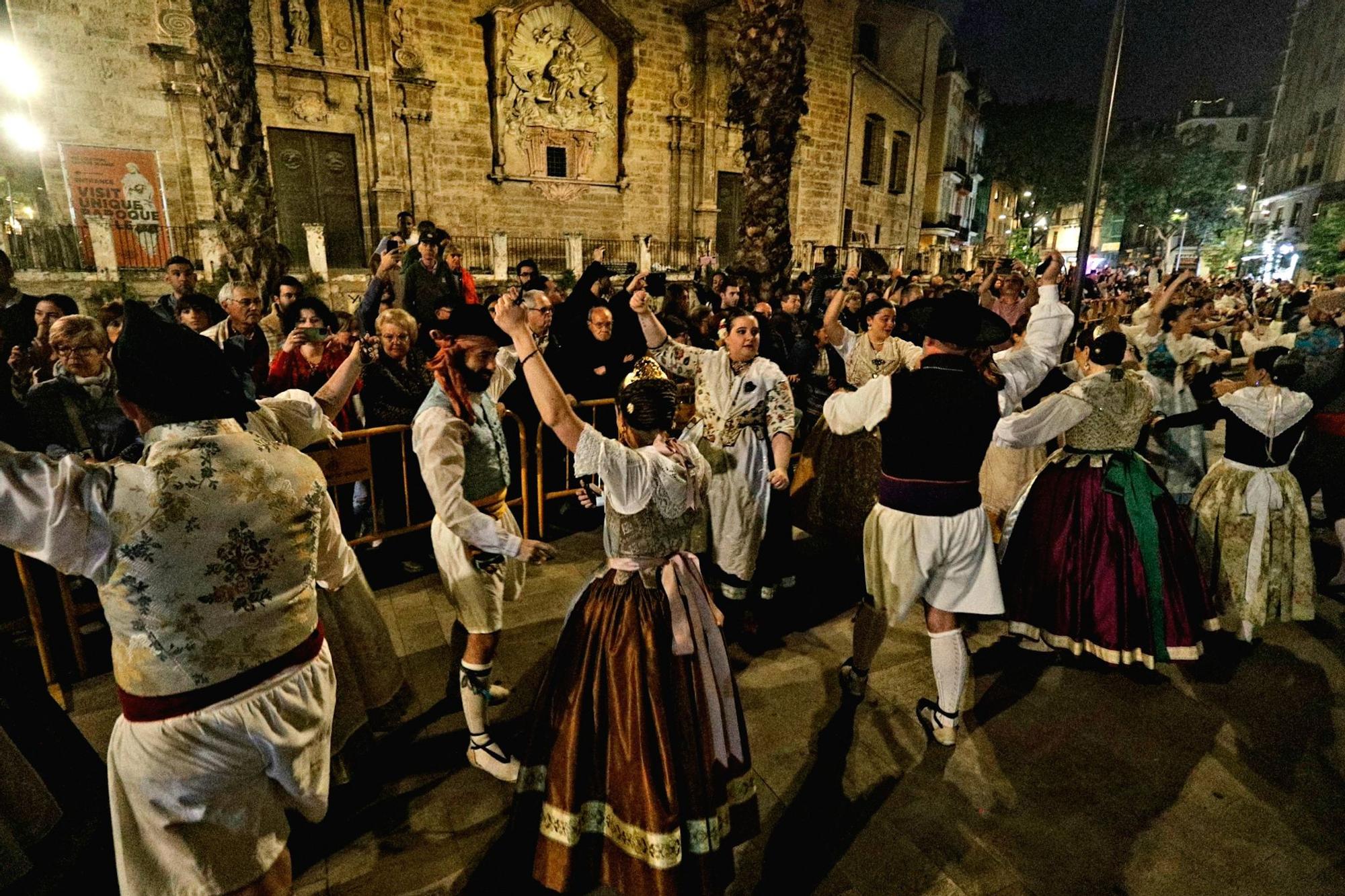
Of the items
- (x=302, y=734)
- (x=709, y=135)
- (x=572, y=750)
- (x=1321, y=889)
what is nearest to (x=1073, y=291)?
(x=1321, y=889)

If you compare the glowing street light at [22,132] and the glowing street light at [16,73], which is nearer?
the glowing street light at [16,73]

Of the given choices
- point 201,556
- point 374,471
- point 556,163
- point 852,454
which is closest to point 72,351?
point 374,471

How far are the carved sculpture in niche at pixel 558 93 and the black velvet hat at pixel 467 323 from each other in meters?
18.3

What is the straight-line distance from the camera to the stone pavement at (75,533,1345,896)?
2.90 meters

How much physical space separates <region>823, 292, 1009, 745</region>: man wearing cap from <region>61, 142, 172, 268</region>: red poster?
16.5 metres

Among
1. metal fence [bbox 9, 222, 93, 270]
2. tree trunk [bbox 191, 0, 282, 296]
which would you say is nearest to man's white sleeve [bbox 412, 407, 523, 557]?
tree trunk [bbox 191, 0, 282, 296]

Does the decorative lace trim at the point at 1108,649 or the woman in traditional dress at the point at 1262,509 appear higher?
the woman in traditional dress at the point at 1262,509

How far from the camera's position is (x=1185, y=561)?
14.3ft

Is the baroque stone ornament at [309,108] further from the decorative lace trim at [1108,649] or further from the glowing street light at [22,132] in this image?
the decorative lace trim at [1108,649]

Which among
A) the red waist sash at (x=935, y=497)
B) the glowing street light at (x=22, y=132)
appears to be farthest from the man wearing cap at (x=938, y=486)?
the glowing street light at (x=22, y=132)

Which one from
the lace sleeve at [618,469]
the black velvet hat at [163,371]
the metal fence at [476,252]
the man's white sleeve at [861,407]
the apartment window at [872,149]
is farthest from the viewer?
the apartment window at [872,149]

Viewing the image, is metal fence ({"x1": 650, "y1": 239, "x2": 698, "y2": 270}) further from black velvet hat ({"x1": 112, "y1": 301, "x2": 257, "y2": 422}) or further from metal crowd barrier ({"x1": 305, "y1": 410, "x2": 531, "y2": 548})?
black velvet hat ({"x1": 112, "y1": 301, "x2": 257, "y2": 422})

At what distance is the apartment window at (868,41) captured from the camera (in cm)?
2872

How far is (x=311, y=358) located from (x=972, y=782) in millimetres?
5375
